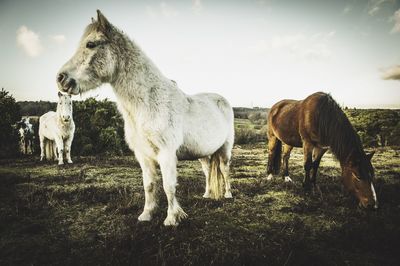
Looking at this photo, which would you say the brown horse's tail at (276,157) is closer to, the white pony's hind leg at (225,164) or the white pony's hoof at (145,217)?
the white pony's hind leg at (225,164)

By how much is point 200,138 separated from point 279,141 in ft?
16.6

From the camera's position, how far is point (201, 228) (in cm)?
384

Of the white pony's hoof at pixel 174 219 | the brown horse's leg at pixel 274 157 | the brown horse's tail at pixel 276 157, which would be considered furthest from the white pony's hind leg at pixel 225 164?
the brown horse's tail at pixel 276 157

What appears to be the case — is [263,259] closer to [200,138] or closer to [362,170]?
[200,138]

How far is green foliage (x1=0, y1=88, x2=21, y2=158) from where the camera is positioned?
11.9 m

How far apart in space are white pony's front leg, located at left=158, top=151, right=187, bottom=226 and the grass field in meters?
0.15

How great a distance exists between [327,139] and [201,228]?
3470 millimetres

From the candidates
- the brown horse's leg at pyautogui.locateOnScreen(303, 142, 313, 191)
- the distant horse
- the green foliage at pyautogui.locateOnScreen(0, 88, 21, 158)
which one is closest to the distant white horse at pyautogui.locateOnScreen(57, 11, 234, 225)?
the brown horse's leg at pyautogui.locateOnScreen(303, 142, 313, 191)

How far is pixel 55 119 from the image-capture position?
1112cm

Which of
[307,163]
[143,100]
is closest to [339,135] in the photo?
[307,163]

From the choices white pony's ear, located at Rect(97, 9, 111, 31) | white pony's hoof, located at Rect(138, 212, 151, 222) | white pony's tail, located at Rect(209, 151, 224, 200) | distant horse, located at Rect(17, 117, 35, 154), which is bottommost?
white pony's hoof, located at Rect(138, 212, 151, 222)

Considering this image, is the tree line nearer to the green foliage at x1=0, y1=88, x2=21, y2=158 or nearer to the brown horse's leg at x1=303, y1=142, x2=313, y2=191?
the green foliage at x1=0, y1=88, x2=21, y2=158

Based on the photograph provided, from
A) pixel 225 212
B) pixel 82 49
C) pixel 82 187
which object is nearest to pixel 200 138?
pixel 225 212

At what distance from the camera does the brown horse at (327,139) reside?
15.2 ft
